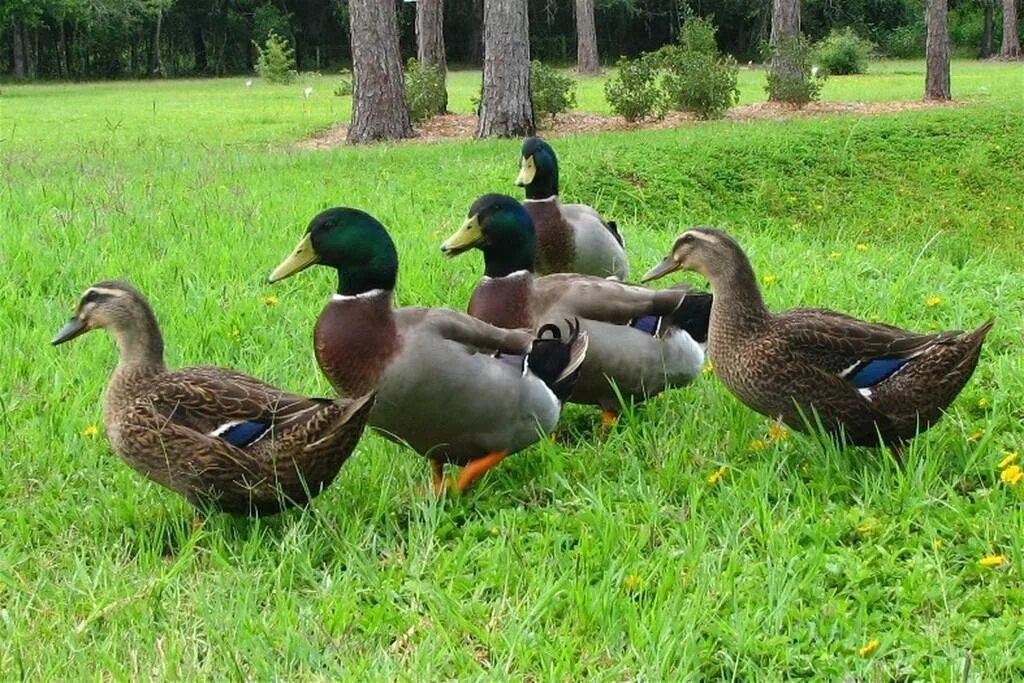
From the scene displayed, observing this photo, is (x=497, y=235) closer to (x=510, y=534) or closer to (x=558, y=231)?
(x=510, y=534)

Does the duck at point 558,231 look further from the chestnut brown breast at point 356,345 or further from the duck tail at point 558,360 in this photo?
the chestnut brown breast at point 356,345

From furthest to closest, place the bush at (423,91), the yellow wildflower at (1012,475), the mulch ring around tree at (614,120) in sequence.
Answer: the bush at (423,91) < the mulch ring around tree at (614,120) < the yellow wildflower at (1012,475)

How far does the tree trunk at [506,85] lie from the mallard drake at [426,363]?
1074cm

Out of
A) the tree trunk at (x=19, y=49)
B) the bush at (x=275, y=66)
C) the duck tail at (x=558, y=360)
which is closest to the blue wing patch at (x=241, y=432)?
the duck tail at (x=558, y=360)

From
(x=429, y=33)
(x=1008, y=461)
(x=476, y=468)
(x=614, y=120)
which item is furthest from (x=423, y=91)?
(x=1008, y=461)

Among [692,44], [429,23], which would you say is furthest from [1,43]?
[692,44]

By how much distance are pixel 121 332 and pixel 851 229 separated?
8.41 m

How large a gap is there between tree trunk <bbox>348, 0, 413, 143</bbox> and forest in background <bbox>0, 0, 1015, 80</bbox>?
33.3 metres

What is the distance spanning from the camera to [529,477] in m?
4.01

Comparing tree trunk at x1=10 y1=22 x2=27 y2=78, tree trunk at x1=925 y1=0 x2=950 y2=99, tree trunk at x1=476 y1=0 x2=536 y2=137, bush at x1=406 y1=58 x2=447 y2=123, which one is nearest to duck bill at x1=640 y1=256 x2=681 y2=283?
tree trunk at x1=476 y1=0 x2=536 y2=137

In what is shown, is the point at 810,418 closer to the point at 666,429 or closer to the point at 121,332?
the point at 666,429

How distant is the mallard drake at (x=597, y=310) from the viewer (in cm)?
434

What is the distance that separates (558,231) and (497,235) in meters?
1.60

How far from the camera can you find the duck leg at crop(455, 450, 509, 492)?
148 inches
